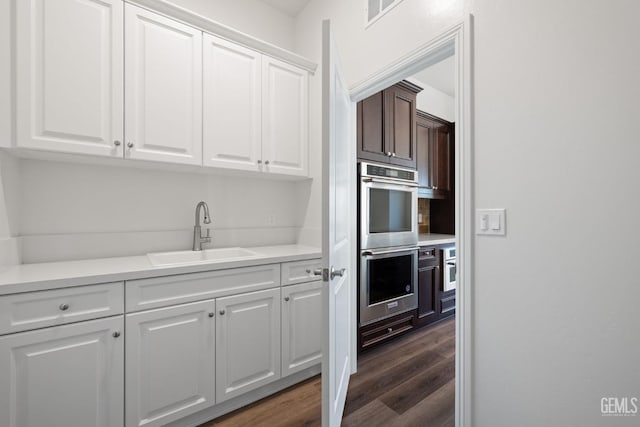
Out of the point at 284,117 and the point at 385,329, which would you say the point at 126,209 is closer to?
the point at 284,117

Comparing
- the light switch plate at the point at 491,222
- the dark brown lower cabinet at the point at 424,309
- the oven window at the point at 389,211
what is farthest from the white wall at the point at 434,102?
the light switch plate at the point at 491,222

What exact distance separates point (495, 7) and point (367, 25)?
846 millimetres

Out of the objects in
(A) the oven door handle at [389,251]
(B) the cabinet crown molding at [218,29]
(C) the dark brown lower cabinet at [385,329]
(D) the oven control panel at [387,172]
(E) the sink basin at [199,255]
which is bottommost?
(C) the dark brown lower cabinet at [385,329]

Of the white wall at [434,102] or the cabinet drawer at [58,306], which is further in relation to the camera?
the white wall at [434,102]

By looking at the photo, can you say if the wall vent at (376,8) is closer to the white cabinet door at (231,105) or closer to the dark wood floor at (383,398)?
the white cabinet door at (231,105)

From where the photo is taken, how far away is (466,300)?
1.24 metres

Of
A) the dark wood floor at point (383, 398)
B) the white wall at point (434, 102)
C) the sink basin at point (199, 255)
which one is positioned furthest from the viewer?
the white wall at point (434, 102)

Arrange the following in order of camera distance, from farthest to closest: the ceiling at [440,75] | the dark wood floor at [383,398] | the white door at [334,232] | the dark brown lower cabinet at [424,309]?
the ceiling at [440,75], the dark brown lower cabinet at [424,309], the dark wood floor at [383,398], the white door at [334,232]

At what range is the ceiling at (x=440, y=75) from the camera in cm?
298

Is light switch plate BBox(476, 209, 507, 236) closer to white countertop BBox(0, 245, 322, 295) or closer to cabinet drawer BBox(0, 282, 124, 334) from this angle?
white countertop BBox(0, 245, 322, 295)

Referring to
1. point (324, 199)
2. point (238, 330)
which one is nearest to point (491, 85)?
point (324, 199)

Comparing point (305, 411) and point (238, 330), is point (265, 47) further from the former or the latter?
point (305, 411)

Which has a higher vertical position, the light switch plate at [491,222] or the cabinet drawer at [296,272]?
the light switch plate at [491,222]

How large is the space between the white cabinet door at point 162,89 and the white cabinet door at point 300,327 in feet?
3.65
